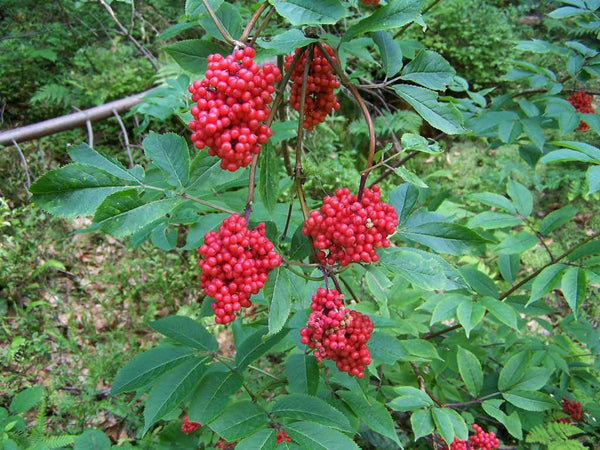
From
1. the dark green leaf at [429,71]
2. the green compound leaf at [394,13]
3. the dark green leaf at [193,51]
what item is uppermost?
the green compound leaf at [394,13]

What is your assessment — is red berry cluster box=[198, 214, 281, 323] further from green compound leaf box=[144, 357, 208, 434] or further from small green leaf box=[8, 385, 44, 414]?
small green leaf box=[8, 385, 44, 414]

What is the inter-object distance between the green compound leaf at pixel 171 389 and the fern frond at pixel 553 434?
1874 mm

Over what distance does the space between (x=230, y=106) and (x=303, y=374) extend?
96cm

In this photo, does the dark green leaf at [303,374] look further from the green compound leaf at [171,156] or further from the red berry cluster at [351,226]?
the green compound leaf at [171,156]

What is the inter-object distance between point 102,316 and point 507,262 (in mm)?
3440

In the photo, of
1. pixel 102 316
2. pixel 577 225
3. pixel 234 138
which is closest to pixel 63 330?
pixel 102 316

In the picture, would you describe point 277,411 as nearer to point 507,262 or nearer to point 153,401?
point 153,401

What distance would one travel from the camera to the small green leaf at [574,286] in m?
1.59

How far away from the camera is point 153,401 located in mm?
1229

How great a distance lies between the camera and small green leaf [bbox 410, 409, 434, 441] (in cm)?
152

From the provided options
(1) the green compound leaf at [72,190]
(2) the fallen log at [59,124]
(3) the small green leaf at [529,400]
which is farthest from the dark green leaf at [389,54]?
(2) the fallen log at [59,124]

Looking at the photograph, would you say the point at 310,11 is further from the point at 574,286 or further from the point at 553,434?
the point at 553,434

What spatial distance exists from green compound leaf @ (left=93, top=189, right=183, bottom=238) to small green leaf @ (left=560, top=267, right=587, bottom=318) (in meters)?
1.57

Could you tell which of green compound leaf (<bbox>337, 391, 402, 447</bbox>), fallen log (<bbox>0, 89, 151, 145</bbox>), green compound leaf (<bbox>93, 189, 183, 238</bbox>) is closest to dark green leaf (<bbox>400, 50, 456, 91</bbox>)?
green compound leaf (<bbox>93, 189, 183, 238</bbox>)
